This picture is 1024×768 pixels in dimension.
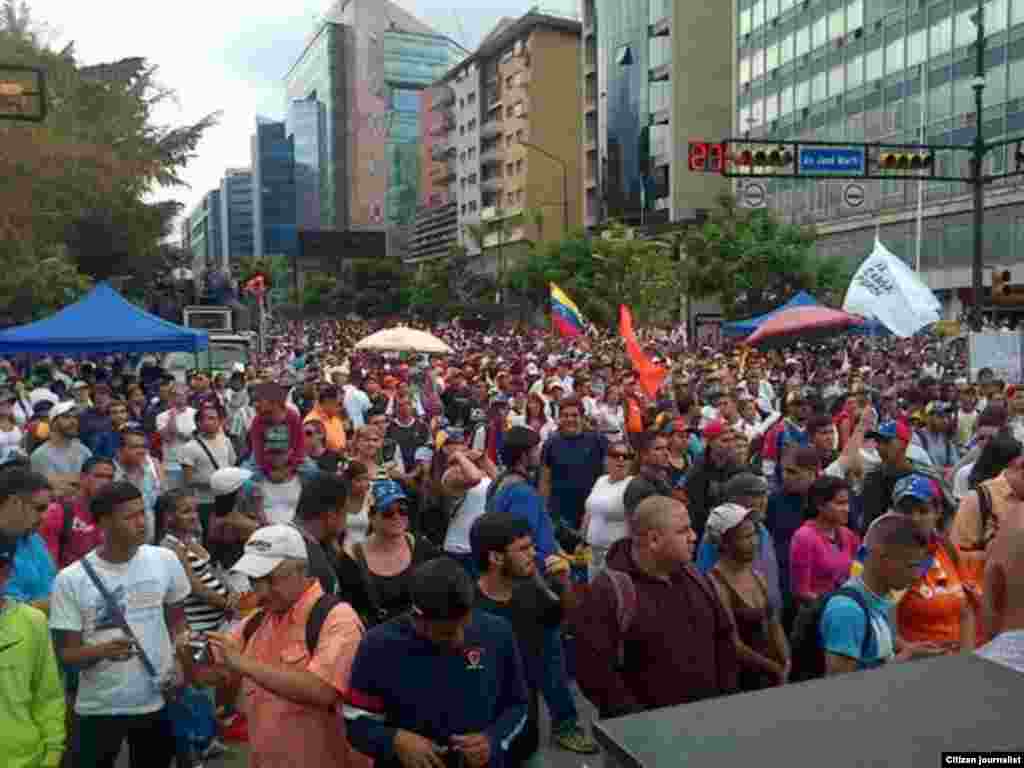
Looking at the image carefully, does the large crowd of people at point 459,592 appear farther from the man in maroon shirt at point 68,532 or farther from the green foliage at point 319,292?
the green foliage at point 319,292

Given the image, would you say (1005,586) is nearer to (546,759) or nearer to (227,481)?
(546,759)

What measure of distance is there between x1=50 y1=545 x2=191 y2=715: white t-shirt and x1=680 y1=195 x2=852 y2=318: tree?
3256 centimetres

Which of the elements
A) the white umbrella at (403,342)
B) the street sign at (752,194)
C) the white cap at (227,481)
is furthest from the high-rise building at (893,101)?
the white cap at (227,481)

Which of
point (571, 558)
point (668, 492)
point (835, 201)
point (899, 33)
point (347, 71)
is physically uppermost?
point (347, 71)

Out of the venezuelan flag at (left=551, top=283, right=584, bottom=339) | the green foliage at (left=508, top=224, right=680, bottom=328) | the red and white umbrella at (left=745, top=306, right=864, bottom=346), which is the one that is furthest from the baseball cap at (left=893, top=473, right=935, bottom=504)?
the green foliage at (left=508, top=224, right=680, bottom=328)

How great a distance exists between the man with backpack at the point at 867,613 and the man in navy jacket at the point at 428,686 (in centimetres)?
131

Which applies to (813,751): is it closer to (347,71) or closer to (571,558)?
(571,558)

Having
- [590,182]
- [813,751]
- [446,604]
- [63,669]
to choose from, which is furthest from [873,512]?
[590,182]

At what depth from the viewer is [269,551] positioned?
3.38 metres

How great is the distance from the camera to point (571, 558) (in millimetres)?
6672

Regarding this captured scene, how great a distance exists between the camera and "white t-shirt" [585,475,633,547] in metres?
6.53

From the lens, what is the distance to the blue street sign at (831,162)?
17.6m

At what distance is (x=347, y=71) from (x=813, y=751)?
156030 mm

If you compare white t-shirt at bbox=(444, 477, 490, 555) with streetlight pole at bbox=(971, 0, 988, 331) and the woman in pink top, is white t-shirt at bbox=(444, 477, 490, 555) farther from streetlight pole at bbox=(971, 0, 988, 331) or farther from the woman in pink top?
streetlight pole at bbox=(971, 0, 988, 331)
